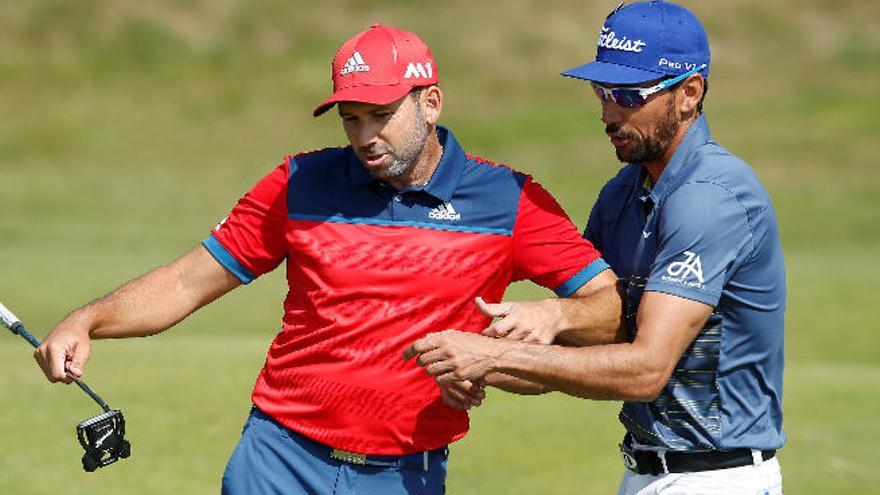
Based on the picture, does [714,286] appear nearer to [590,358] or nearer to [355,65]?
[590,358]

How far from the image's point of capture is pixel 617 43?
24.5 ft

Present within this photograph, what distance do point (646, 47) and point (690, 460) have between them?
1.86 metres

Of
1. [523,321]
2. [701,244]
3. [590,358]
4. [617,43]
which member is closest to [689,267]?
[701,244]

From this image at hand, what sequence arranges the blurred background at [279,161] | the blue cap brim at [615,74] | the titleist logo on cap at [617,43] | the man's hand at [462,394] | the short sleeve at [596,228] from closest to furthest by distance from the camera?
the man's hand at [462,394] < the blue cap brim at [615,74] < the titleist logo on cap at [617,43] < the short sleeve at [596,228] < the blurred background at [279,161]

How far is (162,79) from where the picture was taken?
3716 centimetres

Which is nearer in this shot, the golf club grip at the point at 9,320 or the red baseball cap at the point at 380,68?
the red baseball cap at the point at 380,68

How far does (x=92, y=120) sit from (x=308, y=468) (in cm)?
2874

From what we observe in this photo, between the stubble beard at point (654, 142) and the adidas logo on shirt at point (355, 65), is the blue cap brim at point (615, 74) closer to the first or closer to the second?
the stubble beard at point (654, 142)

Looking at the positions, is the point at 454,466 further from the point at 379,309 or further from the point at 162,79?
the point at 162,79

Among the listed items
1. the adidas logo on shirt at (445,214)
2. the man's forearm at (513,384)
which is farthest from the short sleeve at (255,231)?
the man's forearm at (513,384)

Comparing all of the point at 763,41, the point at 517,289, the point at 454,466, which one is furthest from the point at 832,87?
the point at 454,466

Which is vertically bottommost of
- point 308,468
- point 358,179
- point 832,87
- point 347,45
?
point 832,87

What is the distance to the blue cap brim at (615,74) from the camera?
23.9 feet

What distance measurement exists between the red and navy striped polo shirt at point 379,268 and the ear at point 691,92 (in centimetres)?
77
